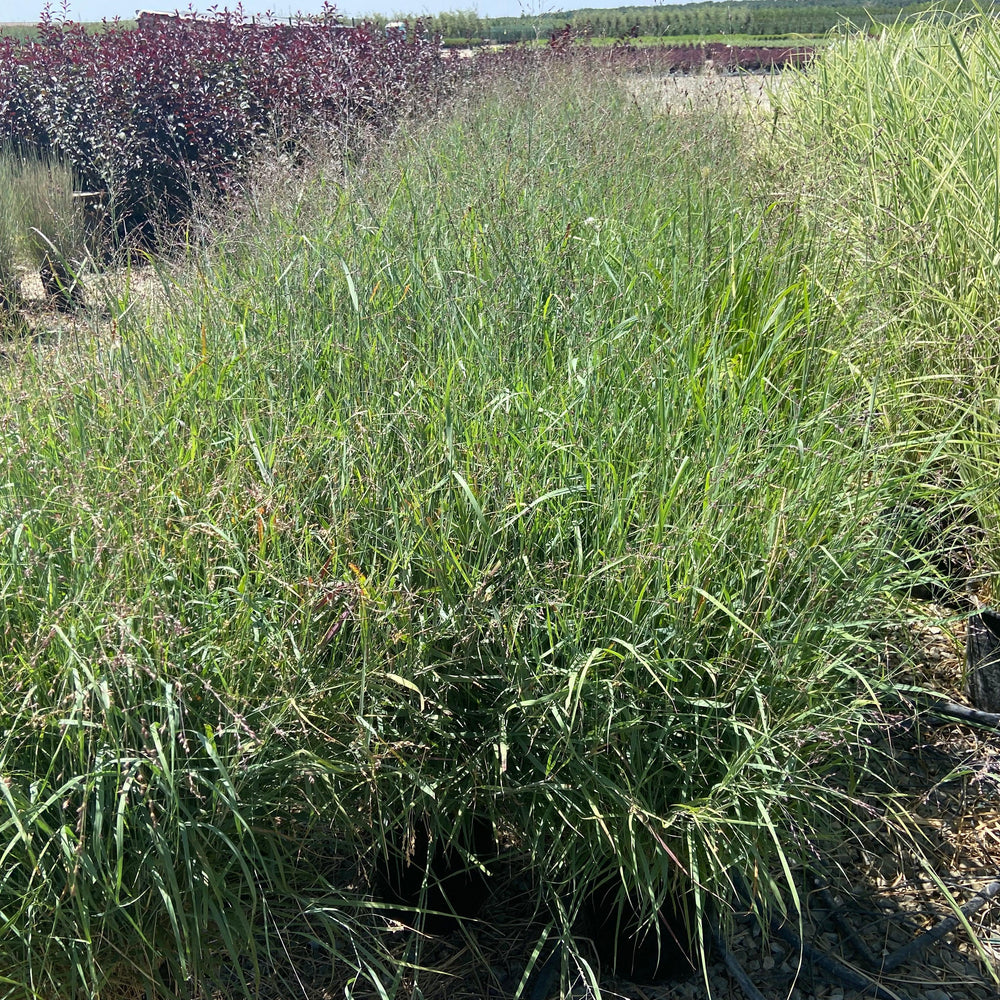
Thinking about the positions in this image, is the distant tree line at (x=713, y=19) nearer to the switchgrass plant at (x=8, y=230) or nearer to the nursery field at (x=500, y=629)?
the nursery field at (x=500, y=629)

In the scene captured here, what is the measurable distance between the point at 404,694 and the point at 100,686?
532 millimetres

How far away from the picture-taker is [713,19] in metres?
6.28

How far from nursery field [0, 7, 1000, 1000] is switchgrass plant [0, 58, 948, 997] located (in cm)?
1

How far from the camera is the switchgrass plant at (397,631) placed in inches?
57.8

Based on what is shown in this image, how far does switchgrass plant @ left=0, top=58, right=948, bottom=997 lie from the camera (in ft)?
4.82

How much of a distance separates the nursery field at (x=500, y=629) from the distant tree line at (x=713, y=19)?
8.41 ft

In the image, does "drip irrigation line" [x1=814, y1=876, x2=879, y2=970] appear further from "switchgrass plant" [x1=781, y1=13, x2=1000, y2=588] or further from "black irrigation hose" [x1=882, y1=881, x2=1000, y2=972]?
"switchgrass plant" [x1=781, y1=13, x2=1000, y2=588]

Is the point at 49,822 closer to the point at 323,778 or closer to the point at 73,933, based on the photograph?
the point at 73,933

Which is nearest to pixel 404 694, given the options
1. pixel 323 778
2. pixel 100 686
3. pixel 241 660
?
pixel 323 778

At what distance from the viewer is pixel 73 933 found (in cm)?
145

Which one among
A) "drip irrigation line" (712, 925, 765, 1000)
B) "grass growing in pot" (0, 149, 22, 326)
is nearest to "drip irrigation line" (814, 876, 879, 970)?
"drip irrigation line" (712, 925, 765, 1000)

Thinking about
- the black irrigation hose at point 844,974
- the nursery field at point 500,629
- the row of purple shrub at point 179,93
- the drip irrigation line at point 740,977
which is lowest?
the black irrigation hose at point 844,974

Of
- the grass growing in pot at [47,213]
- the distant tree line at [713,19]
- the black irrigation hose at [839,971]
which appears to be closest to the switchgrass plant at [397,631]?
the black irrigation hose at [839,971]

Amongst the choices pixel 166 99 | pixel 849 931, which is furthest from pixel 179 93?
pixel 849 931
